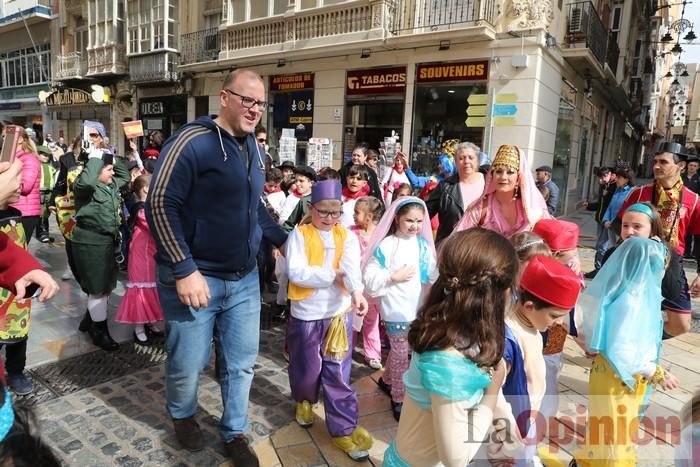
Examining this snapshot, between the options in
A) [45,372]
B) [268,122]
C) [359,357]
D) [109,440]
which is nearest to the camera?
[109,440]

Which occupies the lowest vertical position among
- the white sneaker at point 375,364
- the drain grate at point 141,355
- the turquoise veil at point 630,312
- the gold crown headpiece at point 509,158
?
the drain grate at point 141,355

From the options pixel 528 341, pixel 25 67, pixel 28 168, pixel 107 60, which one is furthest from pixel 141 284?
pixel 25 67

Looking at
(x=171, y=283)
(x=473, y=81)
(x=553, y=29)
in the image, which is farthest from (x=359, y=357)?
(x=553, y=29)

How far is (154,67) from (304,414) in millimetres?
18387

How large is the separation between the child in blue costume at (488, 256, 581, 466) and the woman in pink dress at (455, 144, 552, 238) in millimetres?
1247

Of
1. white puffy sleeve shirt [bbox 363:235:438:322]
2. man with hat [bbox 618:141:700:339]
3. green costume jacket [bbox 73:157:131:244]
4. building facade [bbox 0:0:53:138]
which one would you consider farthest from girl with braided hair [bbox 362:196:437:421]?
building facade [bbox 0:0:53:138]

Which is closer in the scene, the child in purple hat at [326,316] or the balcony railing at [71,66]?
the child in purple hat at [326,316]

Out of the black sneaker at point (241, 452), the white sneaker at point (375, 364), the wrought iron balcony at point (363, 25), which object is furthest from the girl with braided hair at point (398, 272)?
the wrought iron balcony at point (363, 25)

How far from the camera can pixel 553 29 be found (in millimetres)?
11055

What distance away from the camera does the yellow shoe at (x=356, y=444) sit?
2.60 metres

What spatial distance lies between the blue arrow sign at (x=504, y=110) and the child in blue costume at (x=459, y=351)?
384 inches

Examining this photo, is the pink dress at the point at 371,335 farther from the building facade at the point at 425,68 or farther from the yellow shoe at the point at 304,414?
the building facade at the point at 425,68

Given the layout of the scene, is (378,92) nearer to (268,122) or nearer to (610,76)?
(268,122)

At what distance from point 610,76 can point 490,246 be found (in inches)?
691
